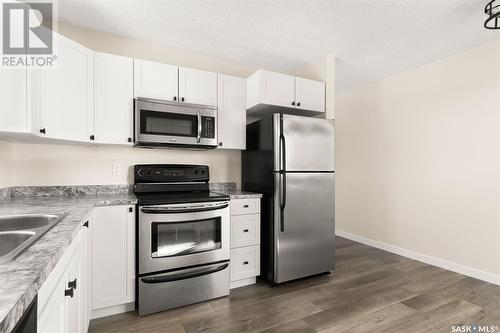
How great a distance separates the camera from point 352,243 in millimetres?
4160

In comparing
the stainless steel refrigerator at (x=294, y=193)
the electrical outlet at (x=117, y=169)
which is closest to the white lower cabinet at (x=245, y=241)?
the stainless steel refrigerator at (x=294, y=193)

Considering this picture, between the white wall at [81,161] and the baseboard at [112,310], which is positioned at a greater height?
the white wall at [81,161]

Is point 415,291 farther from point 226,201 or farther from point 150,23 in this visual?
point 150,23

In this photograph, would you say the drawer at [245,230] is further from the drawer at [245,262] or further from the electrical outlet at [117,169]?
the electrical outlet at [117,169]

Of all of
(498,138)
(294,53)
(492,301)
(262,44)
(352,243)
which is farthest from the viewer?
(352,243)

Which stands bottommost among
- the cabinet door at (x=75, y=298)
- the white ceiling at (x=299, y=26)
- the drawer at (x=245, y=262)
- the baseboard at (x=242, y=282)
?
the baseboard at (x=242, y=282)

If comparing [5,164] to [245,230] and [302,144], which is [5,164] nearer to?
[245,230]

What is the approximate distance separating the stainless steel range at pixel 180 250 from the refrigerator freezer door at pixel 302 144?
74 cm

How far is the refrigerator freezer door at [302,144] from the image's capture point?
2.59 metres

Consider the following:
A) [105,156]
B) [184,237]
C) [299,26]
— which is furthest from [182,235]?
[299,26]

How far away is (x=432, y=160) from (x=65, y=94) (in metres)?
4.02

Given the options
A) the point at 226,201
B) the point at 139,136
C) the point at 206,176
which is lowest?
the point at 226,201

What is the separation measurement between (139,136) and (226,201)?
101cm

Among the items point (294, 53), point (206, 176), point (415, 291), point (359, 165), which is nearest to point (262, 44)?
point (294, 53)
